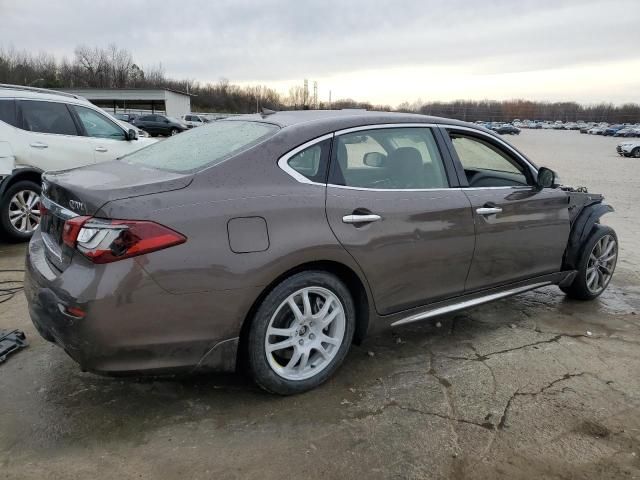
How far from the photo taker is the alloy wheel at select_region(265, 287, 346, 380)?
286cm

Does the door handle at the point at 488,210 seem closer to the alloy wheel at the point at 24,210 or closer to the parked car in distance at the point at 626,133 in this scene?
the alloy wheel at the point at 24,210

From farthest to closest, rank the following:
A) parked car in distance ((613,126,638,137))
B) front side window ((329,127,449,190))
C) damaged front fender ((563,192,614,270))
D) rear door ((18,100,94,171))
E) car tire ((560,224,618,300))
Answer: parked car in distance ((613,126,638,137)) < rear door ((18,100,94,171)) < car tire ((560,224,618,300)) < damaged front fender ((563,192,614,270)) < front side window ((329,127,449,190))

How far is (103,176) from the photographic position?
9.44 feet

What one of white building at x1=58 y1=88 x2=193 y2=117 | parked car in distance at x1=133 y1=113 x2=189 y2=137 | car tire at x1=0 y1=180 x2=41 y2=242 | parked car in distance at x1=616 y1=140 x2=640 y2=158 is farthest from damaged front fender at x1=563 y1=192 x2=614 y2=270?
white building at x1=58 y1=88 x2=193 y2=117

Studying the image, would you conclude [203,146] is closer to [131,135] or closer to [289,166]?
[289,166]

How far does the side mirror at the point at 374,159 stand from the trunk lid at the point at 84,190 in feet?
3.99

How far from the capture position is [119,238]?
2.38 metres

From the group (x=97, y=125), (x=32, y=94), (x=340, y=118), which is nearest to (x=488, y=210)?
(x=340, y=118)

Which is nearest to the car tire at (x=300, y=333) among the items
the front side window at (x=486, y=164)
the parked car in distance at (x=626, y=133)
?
the front side window at (x=486, y=164)

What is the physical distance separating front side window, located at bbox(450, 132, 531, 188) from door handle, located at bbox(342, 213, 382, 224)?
0.98 metres

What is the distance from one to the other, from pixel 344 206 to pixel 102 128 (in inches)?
224

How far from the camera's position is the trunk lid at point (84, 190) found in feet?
8.27

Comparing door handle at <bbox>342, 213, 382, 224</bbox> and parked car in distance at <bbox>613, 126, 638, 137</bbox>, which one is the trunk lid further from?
parked car in distance at <bbox>613, 126, 638, 137</bbox>

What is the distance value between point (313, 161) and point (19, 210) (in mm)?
4922
